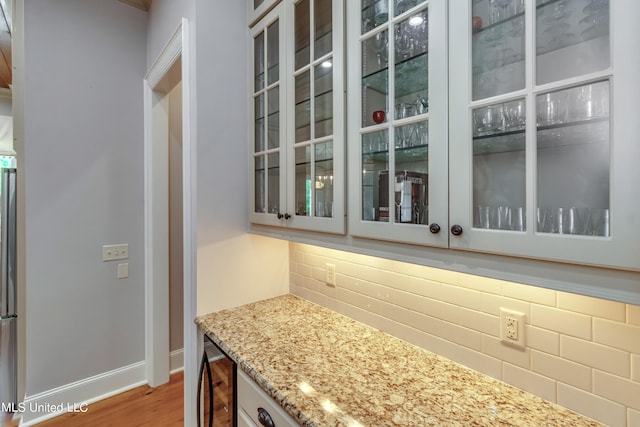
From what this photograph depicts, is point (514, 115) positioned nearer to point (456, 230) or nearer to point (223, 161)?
point (456, 230)

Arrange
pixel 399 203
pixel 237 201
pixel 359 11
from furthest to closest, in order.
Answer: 1. pixel 237 201
2. pixel 359 11
3. pixel 399 203

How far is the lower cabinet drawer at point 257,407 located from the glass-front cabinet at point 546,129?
78 cm

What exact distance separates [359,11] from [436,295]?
1078mm

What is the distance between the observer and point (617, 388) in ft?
2.64

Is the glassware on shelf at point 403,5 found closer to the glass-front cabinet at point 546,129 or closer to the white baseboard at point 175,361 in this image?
the glass-front cabinet at point 546,129

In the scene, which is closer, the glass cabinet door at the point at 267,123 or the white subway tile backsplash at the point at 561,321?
the white subway tile backsplash at the point at 561,321

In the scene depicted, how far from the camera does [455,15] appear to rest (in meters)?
0.81

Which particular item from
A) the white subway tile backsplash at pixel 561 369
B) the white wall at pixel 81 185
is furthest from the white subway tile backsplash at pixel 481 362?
the white wall at pixel 81 185

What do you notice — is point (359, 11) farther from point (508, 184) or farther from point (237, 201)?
point (237, 201)

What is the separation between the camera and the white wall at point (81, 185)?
2.06 metres

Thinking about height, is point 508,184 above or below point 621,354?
above

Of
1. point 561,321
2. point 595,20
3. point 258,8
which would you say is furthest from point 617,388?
point 258,8

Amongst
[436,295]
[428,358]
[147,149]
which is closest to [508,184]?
[436,295]

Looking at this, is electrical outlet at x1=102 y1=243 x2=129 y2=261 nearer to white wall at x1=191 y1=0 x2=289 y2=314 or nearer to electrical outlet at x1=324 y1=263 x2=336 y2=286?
white wall at x1=191 y1=0 x2=289 y2=314
